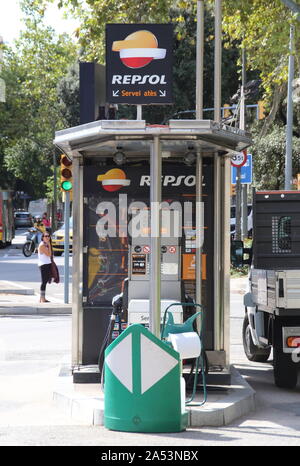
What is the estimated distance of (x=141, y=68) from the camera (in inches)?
382

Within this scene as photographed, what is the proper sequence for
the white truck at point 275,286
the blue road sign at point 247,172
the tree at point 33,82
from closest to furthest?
1. the white truck at point 275,286
2. the blue road sign at point 247,172
3. the tree at point 33,82

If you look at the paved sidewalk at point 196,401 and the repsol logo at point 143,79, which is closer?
the paved sidewalk at point 196,401

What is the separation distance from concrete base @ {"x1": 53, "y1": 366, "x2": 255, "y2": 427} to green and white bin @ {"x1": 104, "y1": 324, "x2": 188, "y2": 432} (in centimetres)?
38

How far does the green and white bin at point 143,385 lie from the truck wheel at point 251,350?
4700 millimetres

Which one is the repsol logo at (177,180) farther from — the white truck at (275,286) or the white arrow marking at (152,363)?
the white arrow marking at (152,363)

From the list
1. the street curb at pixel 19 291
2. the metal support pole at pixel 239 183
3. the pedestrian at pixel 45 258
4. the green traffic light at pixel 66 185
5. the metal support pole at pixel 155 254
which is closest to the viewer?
the metal support pole at pixel 155 254

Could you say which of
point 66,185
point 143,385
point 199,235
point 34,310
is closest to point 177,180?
point 199,235

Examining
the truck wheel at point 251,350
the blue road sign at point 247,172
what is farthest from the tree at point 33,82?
the truck wheel at point 251,350

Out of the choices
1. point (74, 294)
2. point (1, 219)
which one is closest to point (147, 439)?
point (74, 294)

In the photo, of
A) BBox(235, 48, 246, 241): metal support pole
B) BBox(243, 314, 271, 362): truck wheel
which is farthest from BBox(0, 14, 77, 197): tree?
BBox(243, 314, 271, 362): truck wheel

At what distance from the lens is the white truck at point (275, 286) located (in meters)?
10.3

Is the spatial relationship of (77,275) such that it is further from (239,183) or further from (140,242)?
(239,183)

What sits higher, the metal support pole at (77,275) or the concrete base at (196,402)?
the metal support pole at (77,275)

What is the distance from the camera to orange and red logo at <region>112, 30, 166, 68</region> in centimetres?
968
